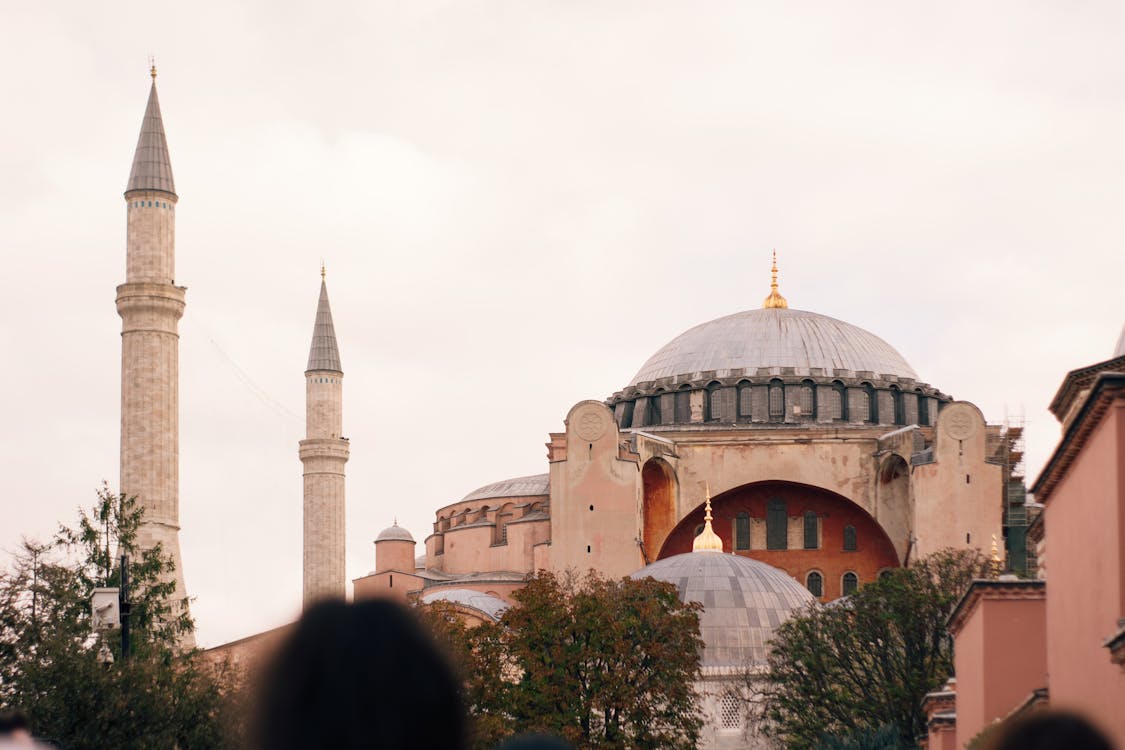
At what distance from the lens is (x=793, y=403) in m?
50.7

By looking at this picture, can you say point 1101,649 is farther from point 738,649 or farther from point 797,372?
point 797,372

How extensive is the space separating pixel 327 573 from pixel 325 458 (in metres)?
3.16

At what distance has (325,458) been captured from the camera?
178 feet

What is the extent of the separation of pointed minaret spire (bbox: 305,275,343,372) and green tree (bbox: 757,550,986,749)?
2627cm

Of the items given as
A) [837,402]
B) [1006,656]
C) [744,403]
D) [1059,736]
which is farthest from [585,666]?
[1059,736]

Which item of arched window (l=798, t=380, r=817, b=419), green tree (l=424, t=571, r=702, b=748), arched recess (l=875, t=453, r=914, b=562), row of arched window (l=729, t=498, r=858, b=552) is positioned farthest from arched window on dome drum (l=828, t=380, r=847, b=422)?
green tree (l=424, t=571, r=702, b=748)

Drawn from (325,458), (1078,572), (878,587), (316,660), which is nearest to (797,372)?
(325,458)

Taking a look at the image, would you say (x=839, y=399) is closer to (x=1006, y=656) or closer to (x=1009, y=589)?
(x=1006, y=656)

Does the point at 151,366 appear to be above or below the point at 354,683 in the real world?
above

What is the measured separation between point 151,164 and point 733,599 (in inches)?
585

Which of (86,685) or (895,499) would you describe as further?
(895,499)

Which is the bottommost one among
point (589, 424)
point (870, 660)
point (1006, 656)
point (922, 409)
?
point (870, 660)

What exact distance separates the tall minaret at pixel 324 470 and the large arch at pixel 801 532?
979cm

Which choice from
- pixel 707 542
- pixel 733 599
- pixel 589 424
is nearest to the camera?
pixel 733 599
